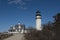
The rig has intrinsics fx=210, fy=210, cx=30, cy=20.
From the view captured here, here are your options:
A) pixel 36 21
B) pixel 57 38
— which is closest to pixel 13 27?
pixel 36 21

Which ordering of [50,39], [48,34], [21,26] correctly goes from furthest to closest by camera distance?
1. [21,26]
2. [48,34]
3. [50,39]

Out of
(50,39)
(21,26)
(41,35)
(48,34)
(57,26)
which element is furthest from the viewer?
(21,26)

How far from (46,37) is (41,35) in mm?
2357

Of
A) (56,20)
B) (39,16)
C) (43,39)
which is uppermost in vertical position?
(39,16)

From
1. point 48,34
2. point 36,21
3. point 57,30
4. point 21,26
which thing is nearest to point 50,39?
point 48,34

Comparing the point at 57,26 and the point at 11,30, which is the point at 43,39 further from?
the point at 11,30

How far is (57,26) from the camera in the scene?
21578 millimetres

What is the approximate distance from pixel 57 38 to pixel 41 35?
304 inches

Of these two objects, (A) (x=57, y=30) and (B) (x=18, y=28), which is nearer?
(A) (x=57, y=30)

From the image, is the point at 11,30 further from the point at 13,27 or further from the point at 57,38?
the point at 57,38

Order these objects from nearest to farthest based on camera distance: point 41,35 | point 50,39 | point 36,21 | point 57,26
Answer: point 57,26, point 50,39, point 41,35, point 36,21

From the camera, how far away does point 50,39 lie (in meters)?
24.7

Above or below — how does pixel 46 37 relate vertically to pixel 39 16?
below

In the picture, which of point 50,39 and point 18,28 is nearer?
point 50,39
